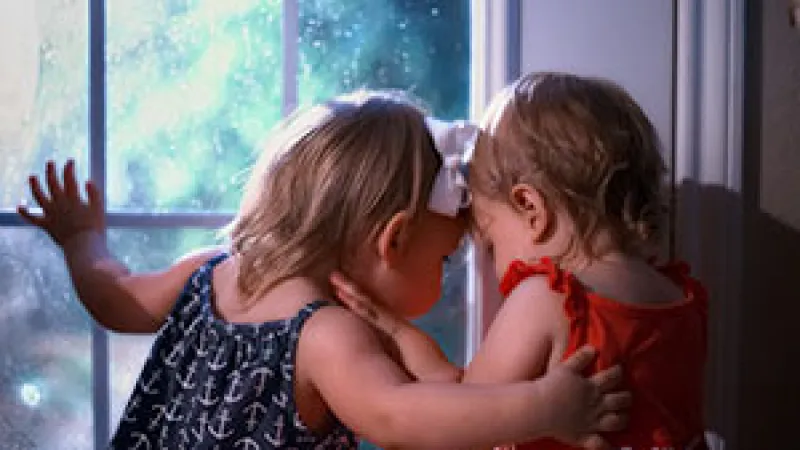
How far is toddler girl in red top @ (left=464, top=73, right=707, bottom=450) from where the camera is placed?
91cm

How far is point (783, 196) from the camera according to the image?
1.10 metres

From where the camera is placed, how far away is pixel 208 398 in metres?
0.97

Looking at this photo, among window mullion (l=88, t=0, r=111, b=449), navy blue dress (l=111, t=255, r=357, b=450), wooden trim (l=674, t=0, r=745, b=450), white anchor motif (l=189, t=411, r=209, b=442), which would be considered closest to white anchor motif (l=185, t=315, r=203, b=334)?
navy blue dress (l=111, t=255, r=357, b=450)

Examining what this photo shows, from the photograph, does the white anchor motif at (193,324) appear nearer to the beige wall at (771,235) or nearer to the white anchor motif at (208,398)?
the white anchor motif at (208,398)

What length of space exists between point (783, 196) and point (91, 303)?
0.78 metres

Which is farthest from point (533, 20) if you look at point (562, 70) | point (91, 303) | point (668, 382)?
point (91, 303)

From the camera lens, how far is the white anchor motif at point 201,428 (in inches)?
37.9

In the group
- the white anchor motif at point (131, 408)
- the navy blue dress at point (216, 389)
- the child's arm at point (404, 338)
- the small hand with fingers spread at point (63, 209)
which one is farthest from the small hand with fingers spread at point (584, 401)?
the small hand with fingers spread at point (63, 209)

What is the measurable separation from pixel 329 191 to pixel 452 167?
5.1 inches

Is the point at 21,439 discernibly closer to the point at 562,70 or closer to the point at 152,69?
the point at 152,69

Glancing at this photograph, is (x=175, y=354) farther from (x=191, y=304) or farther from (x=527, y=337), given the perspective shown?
(x=527, y=337)

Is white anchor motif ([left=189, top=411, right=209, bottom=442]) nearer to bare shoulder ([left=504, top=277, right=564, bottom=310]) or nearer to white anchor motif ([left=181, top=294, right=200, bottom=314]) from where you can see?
white anchor motif ([left=181, top=294, right=200, bottom=314])

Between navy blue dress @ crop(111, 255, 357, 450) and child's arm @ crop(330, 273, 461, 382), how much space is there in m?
0.05

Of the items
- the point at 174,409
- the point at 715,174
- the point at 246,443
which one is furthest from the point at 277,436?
the point at 715,174
